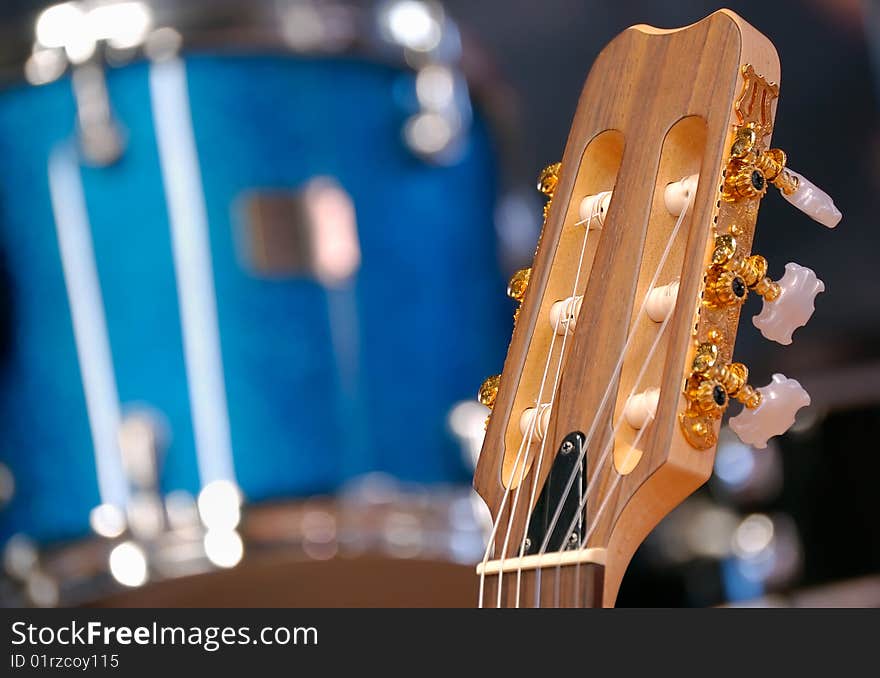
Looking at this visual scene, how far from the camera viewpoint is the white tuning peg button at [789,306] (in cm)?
59

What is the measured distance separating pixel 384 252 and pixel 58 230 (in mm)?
308

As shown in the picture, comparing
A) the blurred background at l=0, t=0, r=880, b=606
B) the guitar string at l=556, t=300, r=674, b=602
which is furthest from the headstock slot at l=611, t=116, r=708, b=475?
the blurred background at l=0, t=0, r=880, b=606

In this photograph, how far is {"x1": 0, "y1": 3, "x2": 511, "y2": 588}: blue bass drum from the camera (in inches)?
45.9

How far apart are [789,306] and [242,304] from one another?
682 mm

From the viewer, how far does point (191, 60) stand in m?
1.21

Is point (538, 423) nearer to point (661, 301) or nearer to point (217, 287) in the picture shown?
point (661, 301)

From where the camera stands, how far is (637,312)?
623mm

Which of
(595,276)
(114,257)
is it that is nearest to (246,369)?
(114,257)

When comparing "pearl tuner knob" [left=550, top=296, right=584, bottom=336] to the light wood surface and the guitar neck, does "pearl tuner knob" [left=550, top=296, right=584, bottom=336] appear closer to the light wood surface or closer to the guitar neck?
the light wood surface

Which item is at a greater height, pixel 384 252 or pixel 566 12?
pixel 566 12

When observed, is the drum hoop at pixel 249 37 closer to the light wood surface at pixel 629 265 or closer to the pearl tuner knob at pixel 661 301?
the light wood surface at pixel 629 265

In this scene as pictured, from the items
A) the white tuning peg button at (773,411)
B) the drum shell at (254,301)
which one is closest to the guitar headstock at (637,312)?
the white tuning peg button at (773,411)

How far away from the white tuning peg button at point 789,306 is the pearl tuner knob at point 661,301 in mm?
42
